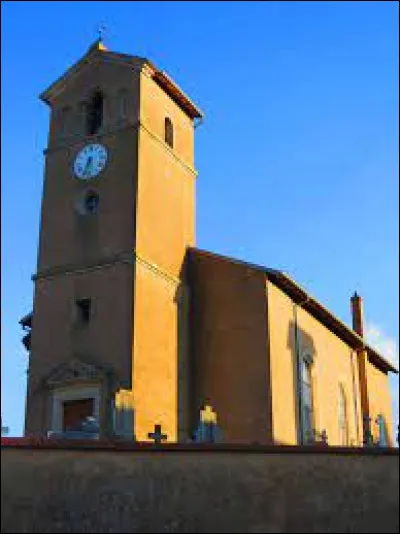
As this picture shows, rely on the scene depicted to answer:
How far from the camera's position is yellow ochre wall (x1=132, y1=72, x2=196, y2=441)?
72.6 feet

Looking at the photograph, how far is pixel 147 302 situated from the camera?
23.1 meters

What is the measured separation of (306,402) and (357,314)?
353 inches

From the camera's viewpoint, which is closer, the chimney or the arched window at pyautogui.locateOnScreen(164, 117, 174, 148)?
the arched window at pyautogui.locateOnScreen(164, 117, 174, 148)

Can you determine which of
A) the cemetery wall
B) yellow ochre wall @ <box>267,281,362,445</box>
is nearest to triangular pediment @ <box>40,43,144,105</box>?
yellow ochre wall @ <box>267,281,362,445</box>

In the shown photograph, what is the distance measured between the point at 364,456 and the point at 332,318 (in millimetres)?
13981

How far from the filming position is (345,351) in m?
30.1

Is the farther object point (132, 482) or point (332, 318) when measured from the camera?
point (332, 318)

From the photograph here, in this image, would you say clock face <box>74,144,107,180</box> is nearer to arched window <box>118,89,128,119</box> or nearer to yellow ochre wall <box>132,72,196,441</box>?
arched window <box>118,89,128,119</box>

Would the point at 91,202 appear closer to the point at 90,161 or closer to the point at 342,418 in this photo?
the point at 90,161

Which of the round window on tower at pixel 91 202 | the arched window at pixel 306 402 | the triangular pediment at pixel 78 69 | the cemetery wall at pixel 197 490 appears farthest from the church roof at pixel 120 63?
the cemetery wall at pixel 197 490

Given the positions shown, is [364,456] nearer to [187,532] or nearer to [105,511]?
[187,532]

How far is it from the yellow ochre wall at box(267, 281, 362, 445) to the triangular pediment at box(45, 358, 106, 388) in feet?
15.0

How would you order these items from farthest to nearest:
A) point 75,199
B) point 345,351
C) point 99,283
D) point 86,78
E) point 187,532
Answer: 1. point 345,351
2. point 86,78
3. point 75,199
4. point 99,283
5. point 187,532

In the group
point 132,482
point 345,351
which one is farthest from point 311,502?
point 345,351
